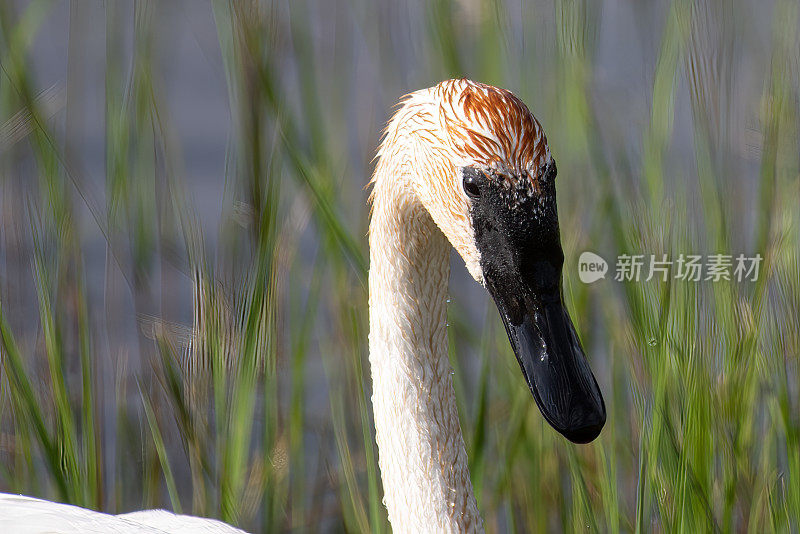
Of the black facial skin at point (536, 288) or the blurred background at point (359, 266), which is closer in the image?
the black facial skin at point (536, 288)

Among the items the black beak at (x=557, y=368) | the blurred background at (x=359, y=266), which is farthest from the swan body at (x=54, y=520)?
the black beak at (x=557, y=368)

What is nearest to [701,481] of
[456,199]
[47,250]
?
[456,199]

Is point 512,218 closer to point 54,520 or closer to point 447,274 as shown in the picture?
point 447,274

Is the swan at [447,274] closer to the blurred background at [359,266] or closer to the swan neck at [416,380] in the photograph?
the swan neck at [416,380]

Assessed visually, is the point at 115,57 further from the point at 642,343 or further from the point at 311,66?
the point at 642,343

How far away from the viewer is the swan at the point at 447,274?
53.7 inches

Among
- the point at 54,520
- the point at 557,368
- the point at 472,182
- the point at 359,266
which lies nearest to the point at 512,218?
the point at 472,182

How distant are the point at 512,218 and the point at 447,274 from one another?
276 mm

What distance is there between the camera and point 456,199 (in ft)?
4.61

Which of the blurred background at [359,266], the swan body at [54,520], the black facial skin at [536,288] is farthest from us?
the blurred background at [359,266]

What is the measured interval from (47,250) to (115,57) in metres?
0.38

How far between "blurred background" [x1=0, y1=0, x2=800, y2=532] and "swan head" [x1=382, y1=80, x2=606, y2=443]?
1.30 feet

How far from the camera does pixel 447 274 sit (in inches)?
63.2

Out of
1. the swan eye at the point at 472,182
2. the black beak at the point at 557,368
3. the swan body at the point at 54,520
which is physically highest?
the swan eye at the point at 472,182
